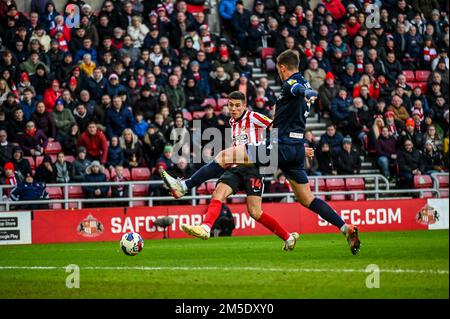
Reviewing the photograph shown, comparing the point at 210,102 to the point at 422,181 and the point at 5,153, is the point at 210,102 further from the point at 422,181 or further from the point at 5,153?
the point at 422,181

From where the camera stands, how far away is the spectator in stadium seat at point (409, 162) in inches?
1002

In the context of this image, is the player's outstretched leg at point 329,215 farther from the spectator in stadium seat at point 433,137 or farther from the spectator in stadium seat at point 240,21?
the spectator in stadium seat at point 240,21

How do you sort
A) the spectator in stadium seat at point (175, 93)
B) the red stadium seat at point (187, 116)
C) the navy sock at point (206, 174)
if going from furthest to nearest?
the spectator in stadium seat at point (175, 93)
the red stadium seat at point (187, 116)
the navy sock at point (206, 174)

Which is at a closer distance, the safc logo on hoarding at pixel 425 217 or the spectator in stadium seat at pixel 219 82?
the safc logo on hoarding at pixel 425 217

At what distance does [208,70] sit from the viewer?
25609 mm

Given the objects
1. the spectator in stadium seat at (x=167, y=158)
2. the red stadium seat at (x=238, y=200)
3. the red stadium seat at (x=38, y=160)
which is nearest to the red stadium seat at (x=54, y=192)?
the red stadium seat at (x=38, y=160)

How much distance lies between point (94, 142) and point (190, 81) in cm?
370

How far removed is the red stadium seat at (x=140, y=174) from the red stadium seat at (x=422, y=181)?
24.5 feet

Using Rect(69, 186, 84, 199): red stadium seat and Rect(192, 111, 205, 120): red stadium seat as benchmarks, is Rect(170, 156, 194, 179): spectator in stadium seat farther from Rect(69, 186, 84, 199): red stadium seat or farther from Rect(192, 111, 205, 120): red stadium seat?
Rect(69, 186, 84, 199): red stadium seat

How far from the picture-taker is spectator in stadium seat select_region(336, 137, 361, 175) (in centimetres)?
2481

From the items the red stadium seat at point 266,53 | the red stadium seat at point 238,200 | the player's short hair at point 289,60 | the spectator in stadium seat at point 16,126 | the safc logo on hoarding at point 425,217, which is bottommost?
the safc logo on hoarding at point 425,217

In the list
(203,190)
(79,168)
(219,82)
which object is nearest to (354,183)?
(203,190)

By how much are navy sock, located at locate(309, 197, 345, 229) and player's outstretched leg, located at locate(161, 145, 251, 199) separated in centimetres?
122

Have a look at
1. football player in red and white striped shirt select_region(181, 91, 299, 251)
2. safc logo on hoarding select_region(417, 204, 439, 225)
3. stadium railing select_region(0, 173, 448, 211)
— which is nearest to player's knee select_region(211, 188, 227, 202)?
football player in red and white striped shirt select_region(181, 91, 299, 251)
